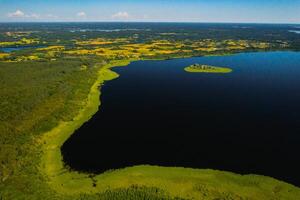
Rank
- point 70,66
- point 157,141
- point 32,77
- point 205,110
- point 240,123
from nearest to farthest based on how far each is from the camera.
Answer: point 157,141, point 240,123, point 205,110, point 32,77, point 70,66

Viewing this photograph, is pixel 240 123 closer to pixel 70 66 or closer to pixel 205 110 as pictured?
pixel 205 110

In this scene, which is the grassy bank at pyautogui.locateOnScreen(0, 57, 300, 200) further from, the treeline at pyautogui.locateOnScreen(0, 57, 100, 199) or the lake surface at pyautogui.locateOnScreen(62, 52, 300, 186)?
the lake surface at pyautogui.locateOnScreen(62, 52, 300, 186)

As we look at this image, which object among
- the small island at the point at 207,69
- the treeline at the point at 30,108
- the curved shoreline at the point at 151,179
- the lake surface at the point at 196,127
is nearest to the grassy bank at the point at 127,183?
the curved shoreline at the point at 151,179

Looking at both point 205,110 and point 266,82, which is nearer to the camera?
point 205,110

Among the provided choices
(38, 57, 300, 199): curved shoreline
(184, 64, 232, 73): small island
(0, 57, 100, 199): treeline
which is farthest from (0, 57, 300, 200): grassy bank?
(184, 64, 232, 73): small island

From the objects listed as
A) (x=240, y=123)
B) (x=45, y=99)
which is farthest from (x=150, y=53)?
(x=240, y=123)

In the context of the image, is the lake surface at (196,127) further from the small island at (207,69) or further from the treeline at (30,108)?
the small island at (207,69)

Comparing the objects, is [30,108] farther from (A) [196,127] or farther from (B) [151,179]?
(B) [151,179]

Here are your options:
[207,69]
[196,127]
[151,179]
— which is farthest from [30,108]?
[207,69]
